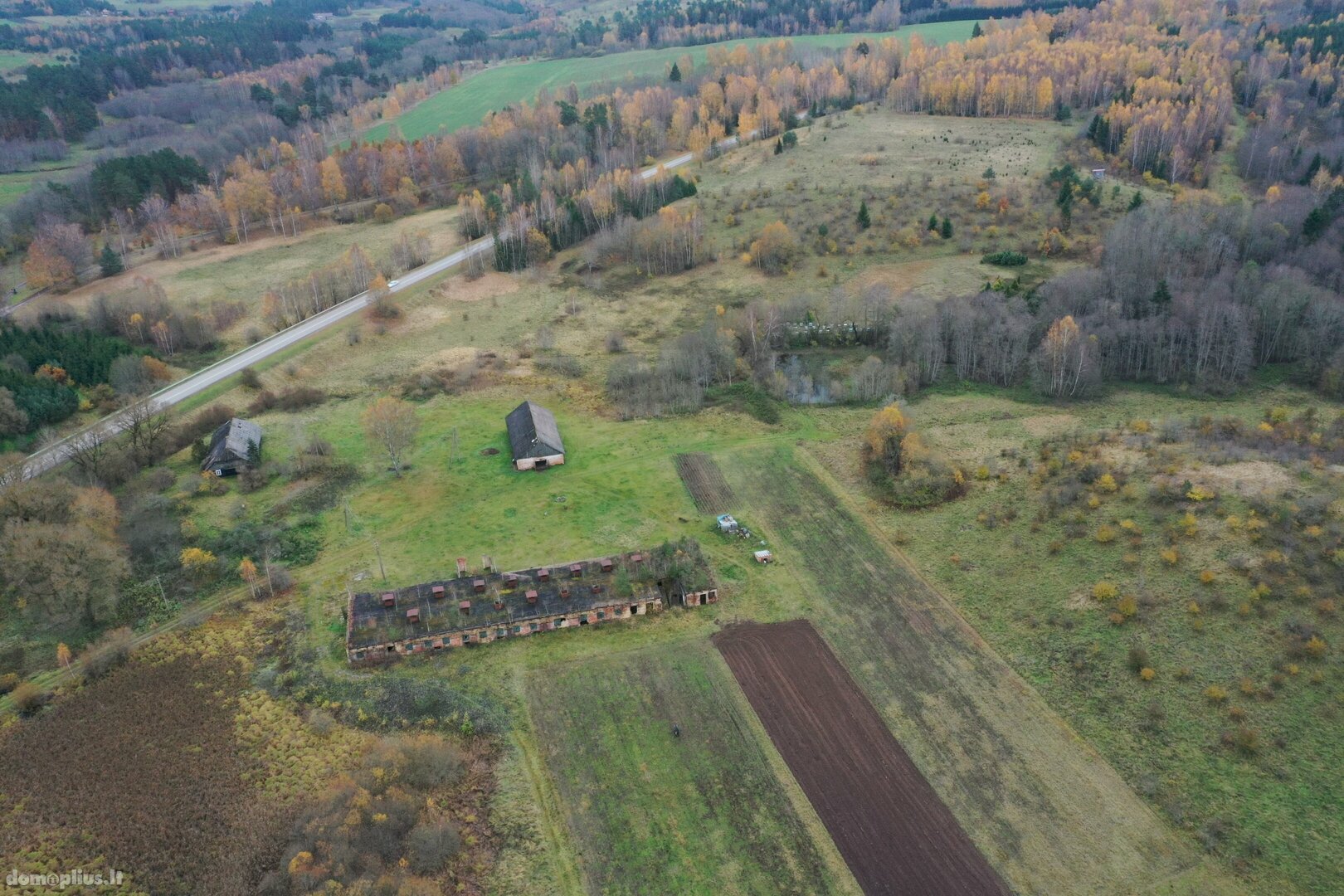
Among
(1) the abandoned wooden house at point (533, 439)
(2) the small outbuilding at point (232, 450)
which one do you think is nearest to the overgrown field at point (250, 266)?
(2) the small outbuilding at point (232, 450)

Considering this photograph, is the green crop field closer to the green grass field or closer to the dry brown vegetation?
the green grass field

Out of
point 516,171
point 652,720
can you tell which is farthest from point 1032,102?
point 652,720

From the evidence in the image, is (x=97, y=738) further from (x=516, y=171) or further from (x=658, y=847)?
(x=516, y=171)

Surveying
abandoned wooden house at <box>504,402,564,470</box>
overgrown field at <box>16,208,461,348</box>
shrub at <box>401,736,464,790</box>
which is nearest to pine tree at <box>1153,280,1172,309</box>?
abandoned wooden house at <box>504,402,564,470</box>

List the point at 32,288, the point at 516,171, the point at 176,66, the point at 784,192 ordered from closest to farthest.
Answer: the point at 32,288, the point at 784,192, the point at 516,171, the point at 176,66

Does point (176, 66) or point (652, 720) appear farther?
point (176, 66)

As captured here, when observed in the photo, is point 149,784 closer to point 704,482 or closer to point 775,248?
point 704,482
